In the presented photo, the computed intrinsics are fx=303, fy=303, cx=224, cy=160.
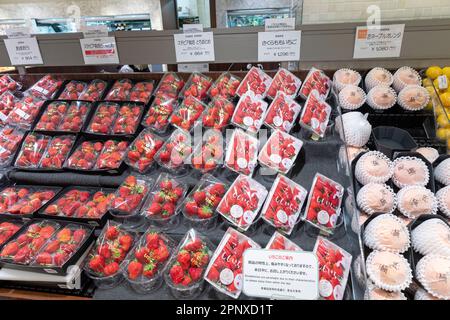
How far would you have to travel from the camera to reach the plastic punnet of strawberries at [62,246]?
1258 millimetres

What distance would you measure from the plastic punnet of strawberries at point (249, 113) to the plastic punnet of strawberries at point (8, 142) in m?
1.34

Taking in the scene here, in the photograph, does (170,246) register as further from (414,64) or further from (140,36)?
(414,64)

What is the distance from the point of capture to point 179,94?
6.42 feet

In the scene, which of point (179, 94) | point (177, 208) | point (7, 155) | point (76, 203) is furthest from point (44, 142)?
point (177, 208)

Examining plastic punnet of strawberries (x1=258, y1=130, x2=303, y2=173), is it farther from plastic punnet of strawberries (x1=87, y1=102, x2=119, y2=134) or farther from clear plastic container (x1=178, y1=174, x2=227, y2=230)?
plastic punnet of strawberries (x1=87, y1=102, x2=119, y2=134)

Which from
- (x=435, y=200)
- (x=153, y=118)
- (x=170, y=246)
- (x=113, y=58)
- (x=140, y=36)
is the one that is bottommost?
(x=170, y=246)

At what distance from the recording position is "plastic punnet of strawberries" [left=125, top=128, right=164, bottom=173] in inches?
64.7

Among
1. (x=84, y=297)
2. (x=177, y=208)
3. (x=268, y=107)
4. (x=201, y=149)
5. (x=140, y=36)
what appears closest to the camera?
Result: (x=84, y=297)

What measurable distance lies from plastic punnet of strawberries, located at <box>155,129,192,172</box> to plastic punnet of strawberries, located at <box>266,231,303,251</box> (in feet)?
2.11

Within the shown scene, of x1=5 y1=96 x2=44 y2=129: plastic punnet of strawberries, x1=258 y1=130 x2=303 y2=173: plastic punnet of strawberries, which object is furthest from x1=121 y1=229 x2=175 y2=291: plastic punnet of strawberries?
x1=5 y1=96 x2=44 y2=129: plastic punnet of strawberries

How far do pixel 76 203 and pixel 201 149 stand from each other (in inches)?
27.3

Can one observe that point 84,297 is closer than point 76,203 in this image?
Yes

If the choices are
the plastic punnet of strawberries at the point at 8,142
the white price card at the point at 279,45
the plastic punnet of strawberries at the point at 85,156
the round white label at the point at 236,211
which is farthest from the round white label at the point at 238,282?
the plastic punnet of strawberries at the point at 8,142

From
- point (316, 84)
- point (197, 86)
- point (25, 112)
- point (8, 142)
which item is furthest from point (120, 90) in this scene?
point (316, 84)
